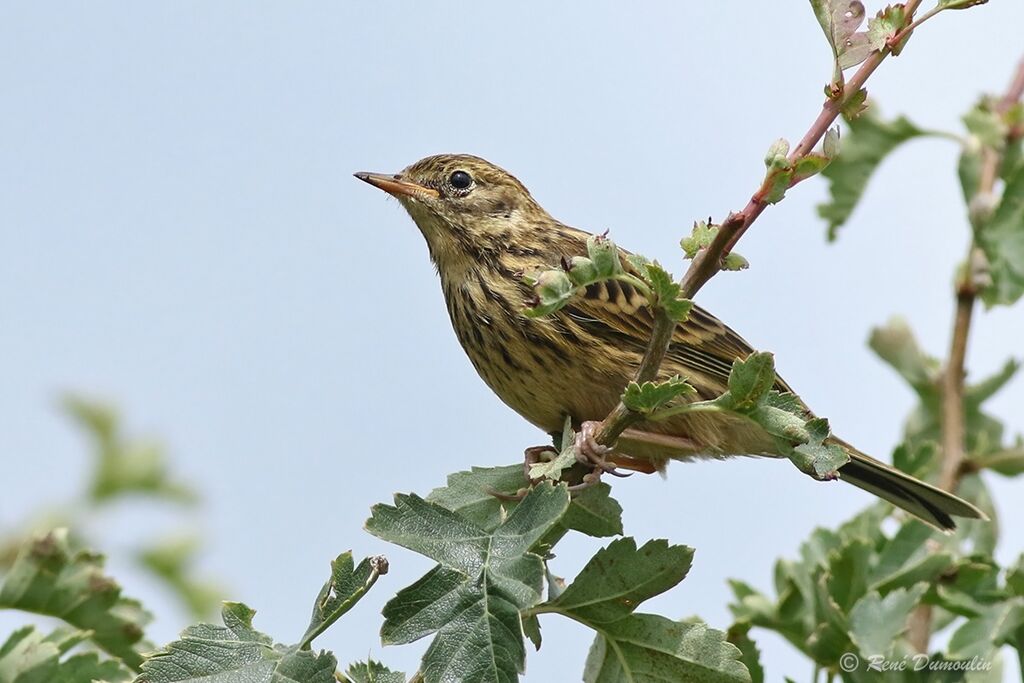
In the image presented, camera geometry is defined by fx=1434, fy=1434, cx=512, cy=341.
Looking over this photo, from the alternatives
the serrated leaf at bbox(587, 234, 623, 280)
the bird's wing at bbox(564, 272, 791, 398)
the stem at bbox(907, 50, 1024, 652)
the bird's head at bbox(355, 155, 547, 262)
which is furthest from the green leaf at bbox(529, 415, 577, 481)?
the bird's head at bbox(355, 155, 547, 262)

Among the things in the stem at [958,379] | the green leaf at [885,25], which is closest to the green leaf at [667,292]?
the green leaf at [885,25]

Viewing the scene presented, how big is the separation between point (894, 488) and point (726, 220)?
291cm

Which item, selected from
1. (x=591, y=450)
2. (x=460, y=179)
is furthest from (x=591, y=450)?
(x=460, y=179)

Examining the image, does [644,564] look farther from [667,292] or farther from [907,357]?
[907,357]

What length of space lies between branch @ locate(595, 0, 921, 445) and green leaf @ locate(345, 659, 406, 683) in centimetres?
70

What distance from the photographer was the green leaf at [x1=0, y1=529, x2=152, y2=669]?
379 cm

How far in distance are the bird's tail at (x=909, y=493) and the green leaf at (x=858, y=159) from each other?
942 millimetres

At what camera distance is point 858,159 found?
19.2 ft

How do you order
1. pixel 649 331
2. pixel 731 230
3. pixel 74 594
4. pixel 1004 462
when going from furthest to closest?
pixel 649 331 < pixel 1004 462 < pixel 74 594 < pixel 731 230

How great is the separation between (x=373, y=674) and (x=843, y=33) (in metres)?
1.60

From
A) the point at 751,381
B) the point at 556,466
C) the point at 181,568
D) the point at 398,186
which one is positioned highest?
the point at 398,186

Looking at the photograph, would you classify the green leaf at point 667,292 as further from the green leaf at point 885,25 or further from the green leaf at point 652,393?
the green leaf at point 885,25

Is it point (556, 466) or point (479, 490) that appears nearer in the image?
point (556, 466)

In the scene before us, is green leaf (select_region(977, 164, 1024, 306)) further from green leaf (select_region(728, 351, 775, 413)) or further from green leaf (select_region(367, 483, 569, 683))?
green leaf (select_region(367, 483, 569, 683))
